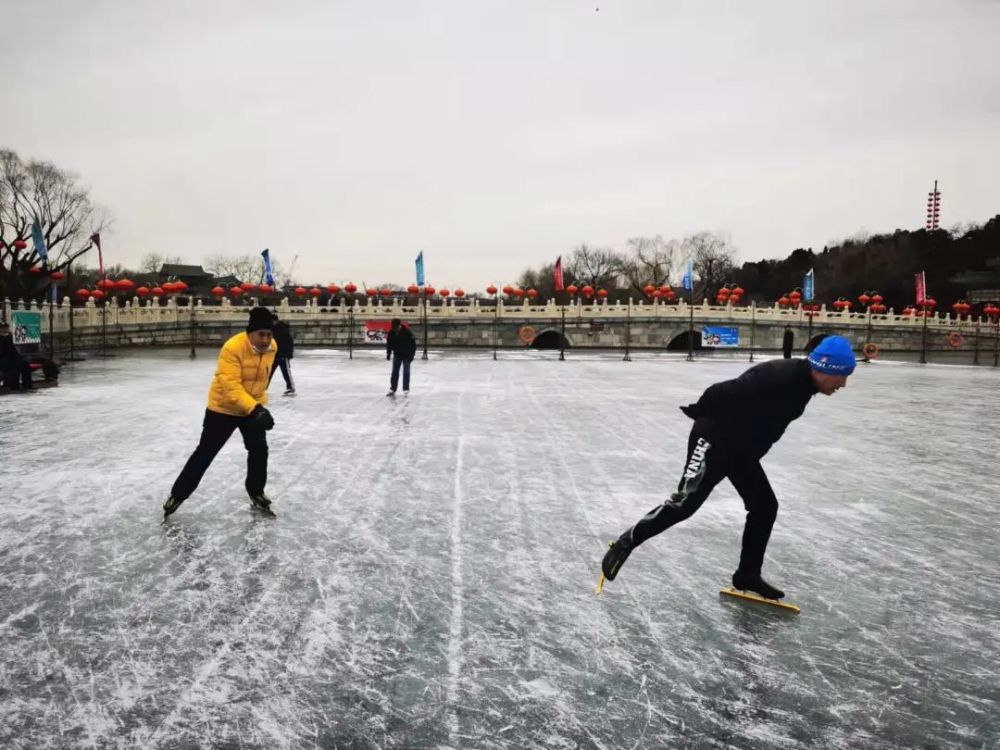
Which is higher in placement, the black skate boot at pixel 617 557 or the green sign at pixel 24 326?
the green sign at pixel 24 326

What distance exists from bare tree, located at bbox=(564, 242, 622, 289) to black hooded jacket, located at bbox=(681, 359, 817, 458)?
80.4 m

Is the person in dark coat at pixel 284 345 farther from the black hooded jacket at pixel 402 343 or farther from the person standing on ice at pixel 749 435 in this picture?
the person standing on ice at pixel 749 435

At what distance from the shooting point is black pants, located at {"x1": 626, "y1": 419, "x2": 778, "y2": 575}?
346 cm

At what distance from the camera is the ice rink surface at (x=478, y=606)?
2.57 m

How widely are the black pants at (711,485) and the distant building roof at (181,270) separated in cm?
9103

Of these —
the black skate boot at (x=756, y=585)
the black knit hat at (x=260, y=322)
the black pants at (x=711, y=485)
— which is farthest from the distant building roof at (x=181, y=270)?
the black skate boot at (x=756, y=585)

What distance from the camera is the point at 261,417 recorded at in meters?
4.82

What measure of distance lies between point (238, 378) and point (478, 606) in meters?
2.58

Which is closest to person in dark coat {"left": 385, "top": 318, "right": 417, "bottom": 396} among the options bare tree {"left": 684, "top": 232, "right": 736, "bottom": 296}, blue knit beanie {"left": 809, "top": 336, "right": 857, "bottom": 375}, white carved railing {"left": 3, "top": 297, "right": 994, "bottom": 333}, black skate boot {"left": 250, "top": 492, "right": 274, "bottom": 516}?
black skate boot {"left": 250, "top": 492, "right": 274, "bottom": 516}

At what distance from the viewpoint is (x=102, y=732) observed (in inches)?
96.5

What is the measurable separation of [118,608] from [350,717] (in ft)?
5.48

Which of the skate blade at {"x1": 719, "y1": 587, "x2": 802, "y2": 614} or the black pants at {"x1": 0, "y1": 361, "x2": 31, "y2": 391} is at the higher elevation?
the black pants at {"x1": 0, "y1": 361, "x2": 31, "y2": 391}

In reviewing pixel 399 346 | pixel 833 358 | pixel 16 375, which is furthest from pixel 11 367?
pixel 833 358

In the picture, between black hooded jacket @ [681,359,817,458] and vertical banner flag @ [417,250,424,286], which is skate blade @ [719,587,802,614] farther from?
vertical banner flag @ [417,250,424,286]
